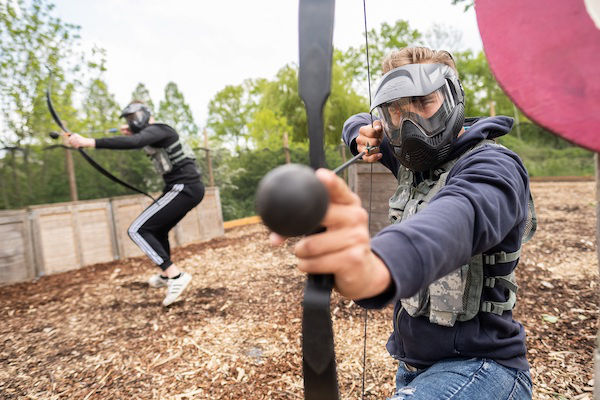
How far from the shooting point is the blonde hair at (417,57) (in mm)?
1553

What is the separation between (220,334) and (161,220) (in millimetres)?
1643

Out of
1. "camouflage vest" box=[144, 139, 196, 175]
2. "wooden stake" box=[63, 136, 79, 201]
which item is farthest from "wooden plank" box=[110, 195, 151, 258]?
"camouflage vest" box=[144, 139, 196, 175]

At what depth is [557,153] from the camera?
21375mm

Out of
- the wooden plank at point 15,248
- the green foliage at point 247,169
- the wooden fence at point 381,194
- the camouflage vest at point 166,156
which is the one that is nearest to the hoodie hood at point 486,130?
the wooden fence at point 381,194

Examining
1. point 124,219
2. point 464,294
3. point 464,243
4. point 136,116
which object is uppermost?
point 136,116

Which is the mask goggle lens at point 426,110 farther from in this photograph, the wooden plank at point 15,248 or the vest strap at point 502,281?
the wooden plank at point 15,248

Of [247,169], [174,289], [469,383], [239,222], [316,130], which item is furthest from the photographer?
[247,169]

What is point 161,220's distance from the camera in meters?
4.42

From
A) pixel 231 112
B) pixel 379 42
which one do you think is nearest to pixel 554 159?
pixel 379 42

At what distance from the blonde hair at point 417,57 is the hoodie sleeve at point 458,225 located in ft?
1.67

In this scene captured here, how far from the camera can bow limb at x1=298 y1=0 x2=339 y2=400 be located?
2.25 feet

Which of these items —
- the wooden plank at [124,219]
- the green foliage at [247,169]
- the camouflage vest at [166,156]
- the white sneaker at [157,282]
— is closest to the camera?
the camouflage vest at [166,156]

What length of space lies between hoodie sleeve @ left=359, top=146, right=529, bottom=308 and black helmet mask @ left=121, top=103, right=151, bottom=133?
4292 millimetres

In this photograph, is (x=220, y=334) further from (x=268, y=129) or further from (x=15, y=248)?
(x=268, y=129)
